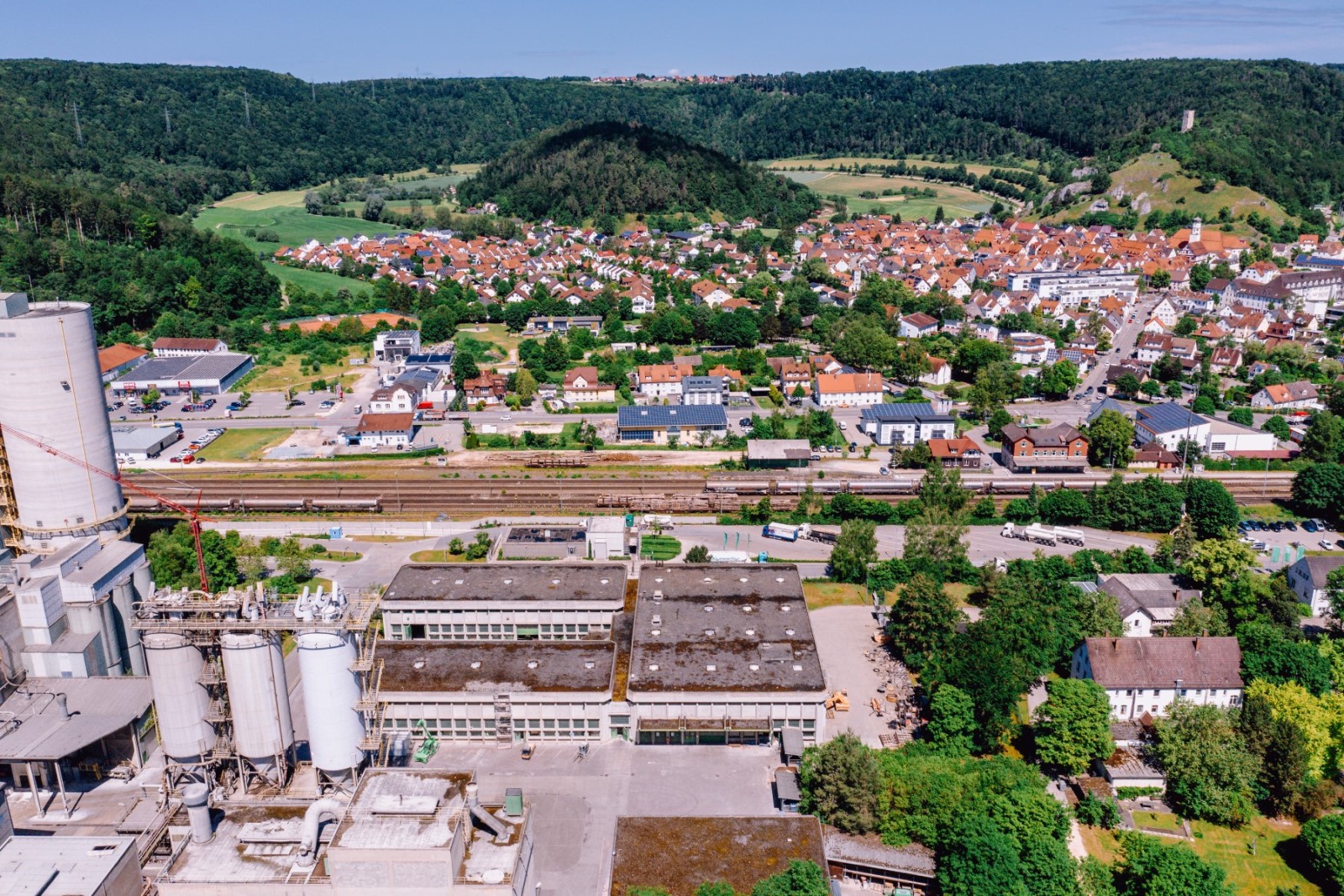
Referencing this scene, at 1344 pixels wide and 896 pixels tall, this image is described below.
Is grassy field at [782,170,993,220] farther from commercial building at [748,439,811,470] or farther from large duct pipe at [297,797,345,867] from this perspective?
large duct pipe at [297,797,345,867]

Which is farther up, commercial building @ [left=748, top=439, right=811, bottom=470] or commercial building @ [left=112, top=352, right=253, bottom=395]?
commercial building @ [left=112, top=352, right=253, bottom=395]

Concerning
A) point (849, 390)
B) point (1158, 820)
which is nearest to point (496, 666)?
point (1158, 820)

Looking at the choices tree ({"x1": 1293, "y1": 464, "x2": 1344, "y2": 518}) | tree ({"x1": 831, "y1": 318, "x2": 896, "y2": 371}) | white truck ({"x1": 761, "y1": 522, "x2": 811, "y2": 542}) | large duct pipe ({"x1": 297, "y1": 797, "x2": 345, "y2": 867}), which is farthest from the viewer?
tree ({"x1": 831, "y1": 318, "x2": 896, "y2": 371})

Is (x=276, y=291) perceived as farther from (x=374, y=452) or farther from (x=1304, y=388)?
(x=1304, y=388)

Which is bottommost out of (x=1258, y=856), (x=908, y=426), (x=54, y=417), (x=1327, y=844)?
(x=1258, y=856)

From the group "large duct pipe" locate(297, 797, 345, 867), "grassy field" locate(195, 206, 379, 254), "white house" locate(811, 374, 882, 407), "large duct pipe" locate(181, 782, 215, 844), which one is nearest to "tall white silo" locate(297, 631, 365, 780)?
"large duct pipe" locate(297, 797, 345, 867)

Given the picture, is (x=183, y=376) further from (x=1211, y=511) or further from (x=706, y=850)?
(x=1211, y=511)
